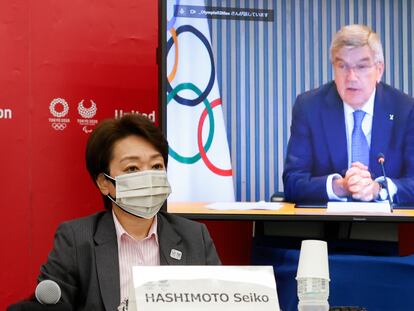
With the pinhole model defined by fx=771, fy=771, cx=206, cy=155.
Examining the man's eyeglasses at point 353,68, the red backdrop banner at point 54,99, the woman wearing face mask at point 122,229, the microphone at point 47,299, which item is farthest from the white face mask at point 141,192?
the man's eyeglasses at point 353,68

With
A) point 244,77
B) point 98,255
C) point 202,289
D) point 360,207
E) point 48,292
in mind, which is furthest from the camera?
point 244,77

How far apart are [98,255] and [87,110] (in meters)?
1.51

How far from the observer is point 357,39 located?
3639mm

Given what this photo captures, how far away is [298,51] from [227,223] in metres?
0.95

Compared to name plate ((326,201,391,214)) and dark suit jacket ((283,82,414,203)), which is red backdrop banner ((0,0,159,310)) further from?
name plate ((326,201,391,214))

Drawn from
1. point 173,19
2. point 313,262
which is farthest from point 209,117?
point 313,262

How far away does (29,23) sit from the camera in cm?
369

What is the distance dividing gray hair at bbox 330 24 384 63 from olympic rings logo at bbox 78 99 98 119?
1173 mm

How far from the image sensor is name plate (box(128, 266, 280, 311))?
1384 millimetres

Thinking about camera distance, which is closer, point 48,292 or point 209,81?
point 48,292

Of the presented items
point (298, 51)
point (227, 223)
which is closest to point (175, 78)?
point (298, 51)

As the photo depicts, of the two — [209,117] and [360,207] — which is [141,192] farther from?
[360,207]

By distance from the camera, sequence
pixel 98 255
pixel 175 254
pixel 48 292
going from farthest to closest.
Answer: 1. pixel 175 254
2. pixel 98 255
3. pixel 48 292

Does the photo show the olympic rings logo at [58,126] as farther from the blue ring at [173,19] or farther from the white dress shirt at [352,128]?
the white dress shirt at [352,128]
